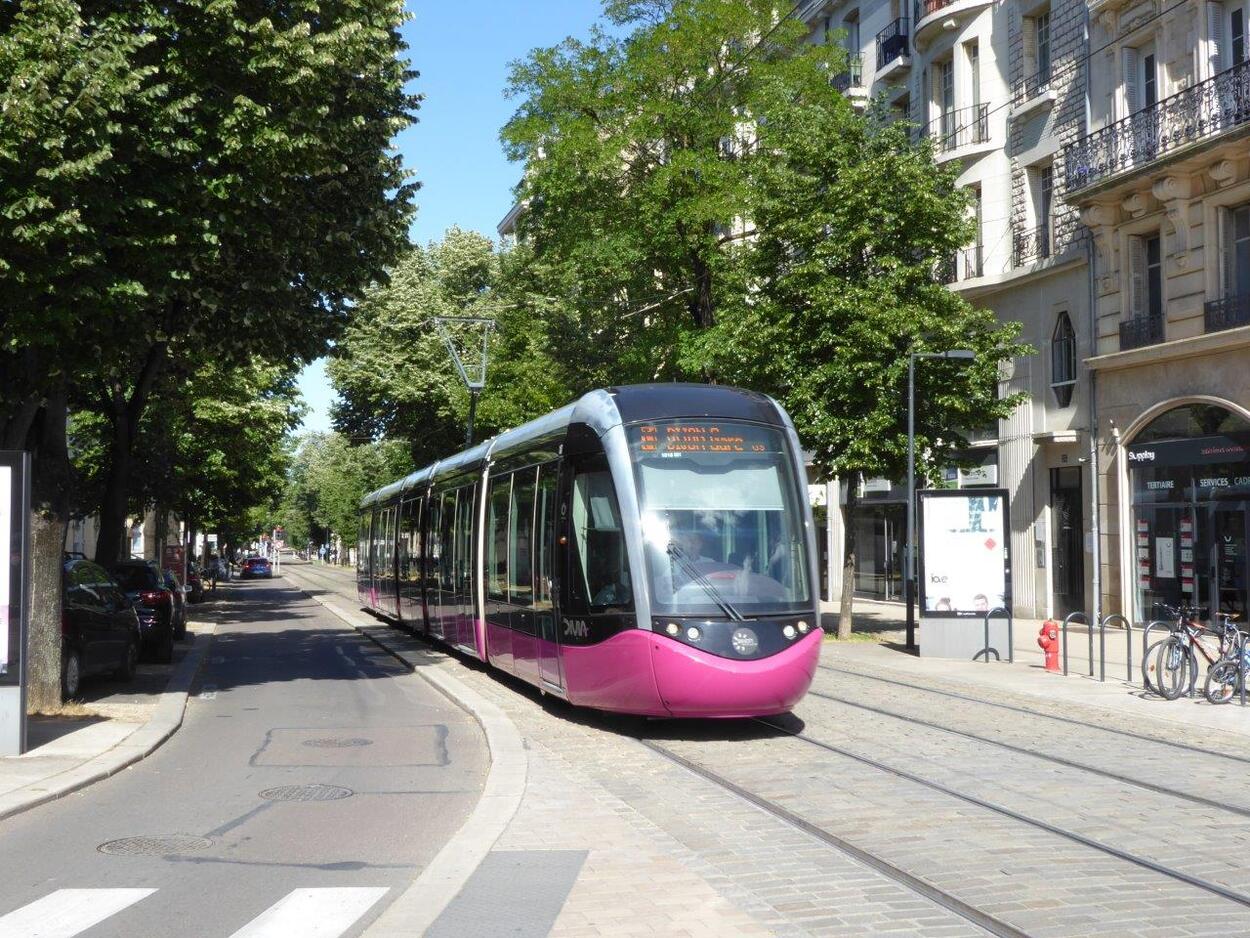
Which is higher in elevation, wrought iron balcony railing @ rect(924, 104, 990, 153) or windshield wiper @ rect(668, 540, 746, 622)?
wrought iron balcony railing @ rect(924, 104, 990, 153)

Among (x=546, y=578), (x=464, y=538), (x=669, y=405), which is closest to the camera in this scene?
(x=669, y=405)

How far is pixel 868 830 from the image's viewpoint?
810cm

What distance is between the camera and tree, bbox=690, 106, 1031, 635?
24.1 meters

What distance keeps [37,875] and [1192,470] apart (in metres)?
22.7

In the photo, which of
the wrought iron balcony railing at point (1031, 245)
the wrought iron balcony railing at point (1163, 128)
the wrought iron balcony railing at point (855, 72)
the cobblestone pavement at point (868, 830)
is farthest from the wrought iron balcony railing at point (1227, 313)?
the wrought iron balcony railing at point (855, 72)

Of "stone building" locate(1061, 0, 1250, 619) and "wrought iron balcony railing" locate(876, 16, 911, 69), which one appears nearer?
"stone building" locate(1061, 0, 1250, 619)

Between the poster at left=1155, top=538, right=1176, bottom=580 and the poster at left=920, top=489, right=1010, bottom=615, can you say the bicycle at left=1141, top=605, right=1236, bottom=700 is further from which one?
the poster at left=1155, top=538, right=1176, bottom=580

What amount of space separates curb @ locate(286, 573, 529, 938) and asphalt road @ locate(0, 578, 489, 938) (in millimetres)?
161

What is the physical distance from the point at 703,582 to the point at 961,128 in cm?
2486

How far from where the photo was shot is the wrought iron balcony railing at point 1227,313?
23.5m

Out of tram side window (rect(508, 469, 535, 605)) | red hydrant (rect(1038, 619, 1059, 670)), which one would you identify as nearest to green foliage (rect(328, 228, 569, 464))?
red hydrant (rect(1038, 619, 1059, 670))

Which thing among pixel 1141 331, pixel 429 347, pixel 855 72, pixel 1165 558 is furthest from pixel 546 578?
pixel 429 347

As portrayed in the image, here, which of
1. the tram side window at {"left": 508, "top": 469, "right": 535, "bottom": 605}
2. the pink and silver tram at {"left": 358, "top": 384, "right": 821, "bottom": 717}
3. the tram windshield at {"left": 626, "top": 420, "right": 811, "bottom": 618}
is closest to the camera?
the pink and silver tram at {"left": 358, "top": 384, "right": 821, "bottom": 717}

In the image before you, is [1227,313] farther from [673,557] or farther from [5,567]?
Result: [5,567]
